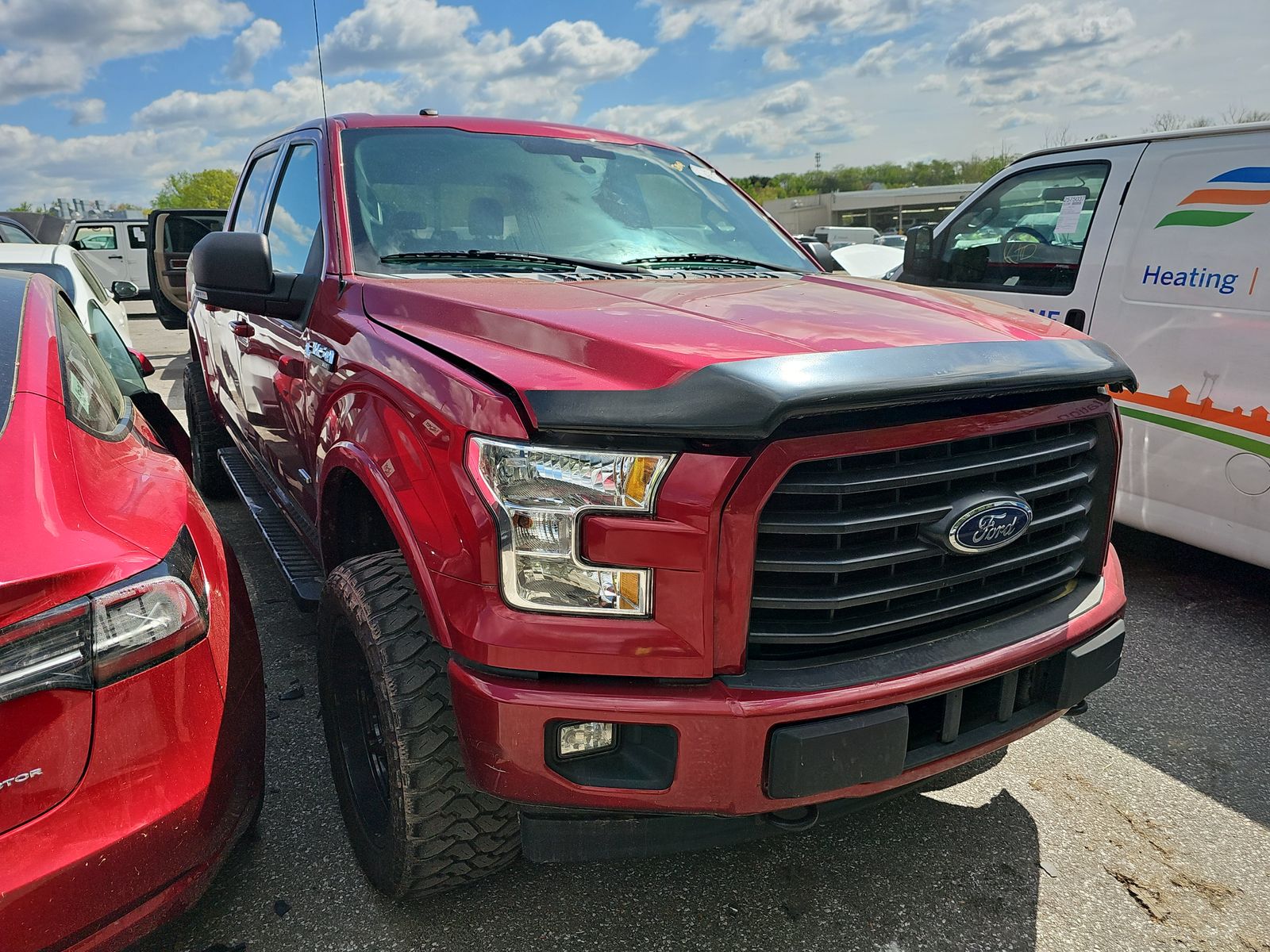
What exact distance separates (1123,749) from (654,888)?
1.64 metres

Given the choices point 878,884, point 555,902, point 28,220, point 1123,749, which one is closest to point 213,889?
point 555,902

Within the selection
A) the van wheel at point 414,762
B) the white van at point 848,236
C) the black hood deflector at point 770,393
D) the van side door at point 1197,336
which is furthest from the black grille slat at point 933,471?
the white van at point 848,236

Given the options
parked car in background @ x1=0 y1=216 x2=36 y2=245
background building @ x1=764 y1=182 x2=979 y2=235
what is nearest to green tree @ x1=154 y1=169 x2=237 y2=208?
background building @ x1=764 y1=182 x2=979 y2=235

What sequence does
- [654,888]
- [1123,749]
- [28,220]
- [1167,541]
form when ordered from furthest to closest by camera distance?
1. [28,220]
2. [1167,541]
3. [1123,749]
4. [654,888]

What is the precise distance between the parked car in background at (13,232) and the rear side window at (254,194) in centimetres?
1012

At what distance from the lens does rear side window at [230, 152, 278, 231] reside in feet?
12.5

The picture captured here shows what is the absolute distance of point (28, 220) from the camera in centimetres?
1911

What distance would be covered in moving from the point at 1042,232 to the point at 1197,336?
109 centimetres

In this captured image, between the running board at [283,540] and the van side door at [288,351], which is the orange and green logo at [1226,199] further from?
the running board at [283,540]

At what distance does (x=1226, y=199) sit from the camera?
356cm

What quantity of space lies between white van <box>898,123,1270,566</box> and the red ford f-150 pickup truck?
1691mm

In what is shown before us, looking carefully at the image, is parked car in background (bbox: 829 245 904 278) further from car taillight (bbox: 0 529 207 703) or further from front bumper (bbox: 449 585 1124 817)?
car taillight (bbox: 0 529 207 703)

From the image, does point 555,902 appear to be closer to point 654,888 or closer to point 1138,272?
point 654,888

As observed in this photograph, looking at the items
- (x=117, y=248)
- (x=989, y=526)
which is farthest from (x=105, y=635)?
(x=117, y=248)
